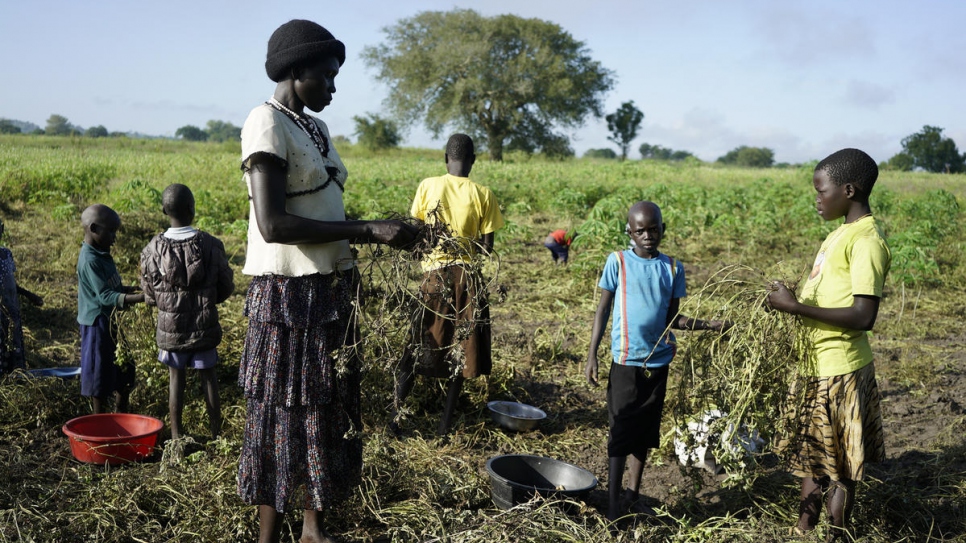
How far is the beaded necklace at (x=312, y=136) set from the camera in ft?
7.95

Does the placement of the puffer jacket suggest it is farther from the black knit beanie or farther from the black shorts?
the black shorts

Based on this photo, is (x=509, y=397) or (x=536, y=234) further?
(x=536, y=234)

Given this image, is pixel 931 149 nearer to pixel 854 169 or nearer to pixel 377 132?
pixel 377 132

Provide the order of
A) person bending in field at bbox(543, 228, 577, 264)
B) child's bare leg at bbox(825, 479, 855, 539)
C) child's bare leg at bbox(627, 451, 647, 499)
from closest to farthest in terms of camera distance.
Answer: child's bare leg at bbox(825, 479, 855, 539) < child's bare leg at bbox(627, 451, 647, 499) < person bending in field at bbox(543, 228, 577, 264)

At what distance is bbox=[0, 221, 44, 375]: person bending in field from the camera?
4.39m

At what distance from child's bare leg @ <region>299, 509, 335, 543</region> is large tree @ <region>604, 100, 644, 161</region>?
56293 millimetres

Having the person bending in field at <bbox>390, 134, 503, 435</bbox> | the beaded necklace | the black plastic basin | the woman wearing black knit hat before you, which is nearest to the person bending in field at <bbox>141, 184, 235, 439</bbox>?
the person bending in field at <bbox>390, 134, 503, 435</bbox>

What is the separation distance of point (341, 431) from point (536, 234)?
8.66 m

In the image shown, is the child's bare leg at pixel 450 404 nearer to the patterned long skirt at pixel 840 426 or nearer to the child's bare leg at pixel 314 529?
the child's bare leg at pixel 314 529

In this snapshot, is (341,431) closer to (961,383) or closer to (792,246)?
(961,383)

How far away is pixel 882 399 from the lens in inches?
201

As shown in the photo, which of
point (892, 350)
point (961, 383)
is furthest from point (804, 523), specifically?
point (892, 350)

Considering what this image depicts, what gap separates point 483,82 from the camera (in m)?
41.1

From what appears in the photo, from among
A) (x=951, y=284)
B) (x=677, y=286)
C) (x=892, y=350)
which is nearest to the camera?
(x=677, y=286)
